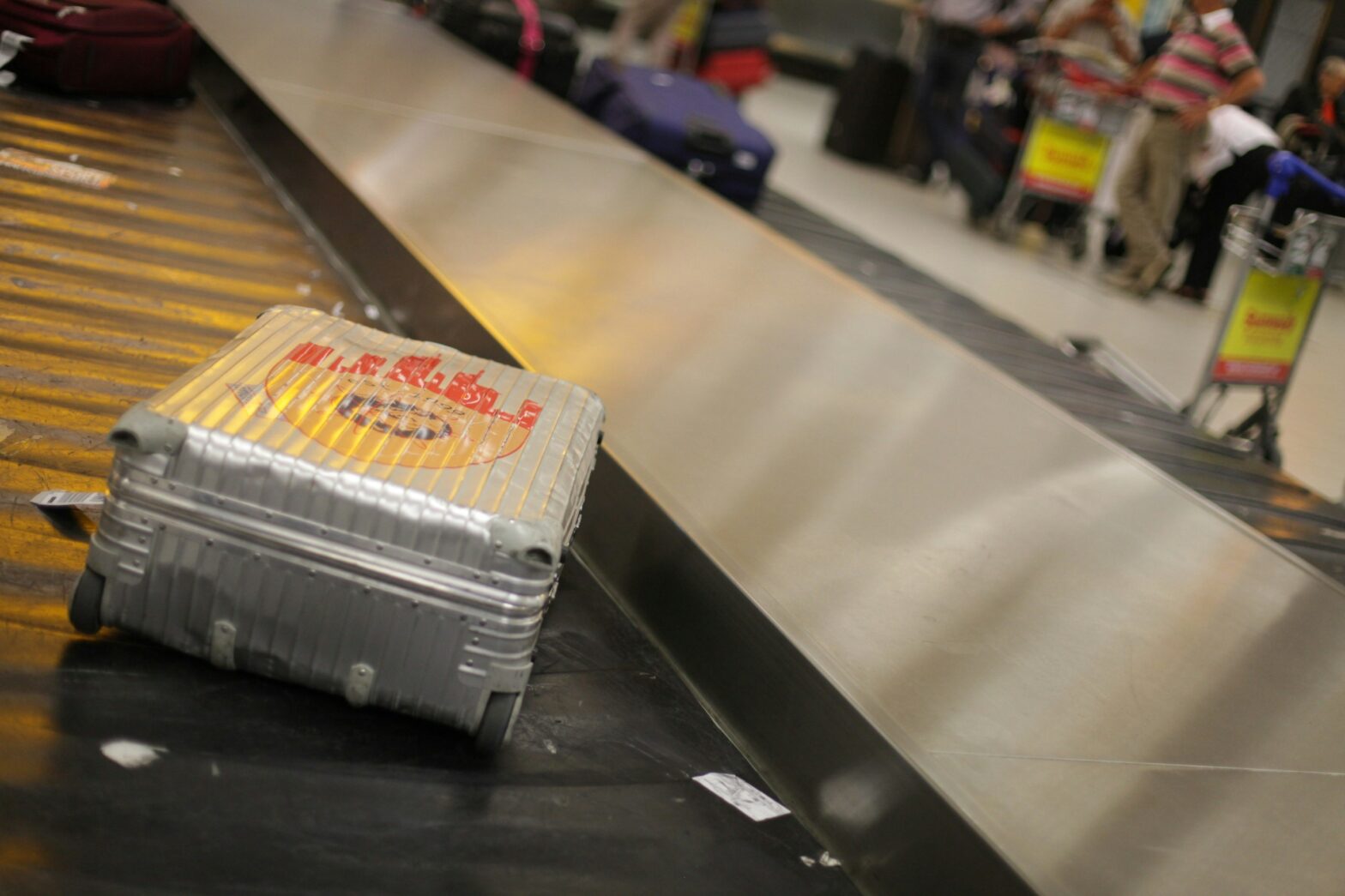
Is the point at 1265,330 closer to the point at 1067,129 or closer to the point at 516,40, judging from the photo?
the point at 1067,129

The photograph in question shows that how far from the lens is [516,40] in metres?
6.91

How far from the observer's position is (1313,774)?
1.75 metres

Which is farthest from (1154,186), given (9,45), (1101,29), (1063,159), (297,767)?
(297,767)

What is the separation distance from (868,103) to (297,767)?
8.92 m

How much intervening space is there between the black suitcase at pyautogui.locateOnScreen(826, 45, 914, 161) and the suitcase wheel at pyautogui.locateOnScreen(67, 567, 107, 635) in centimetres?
884

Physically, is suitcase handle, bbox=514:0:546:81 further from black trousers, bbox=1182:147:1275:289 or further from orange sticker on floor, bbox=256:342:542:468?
orange sticker on floor, bbox=256:342:542:468

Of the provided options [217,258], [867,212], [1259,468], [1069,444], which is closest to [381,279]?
[217,258]

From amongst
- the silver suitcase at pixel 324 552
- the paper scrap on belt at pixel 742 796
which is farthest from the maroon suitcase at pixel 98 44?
the paper scrap on belt at pixel 742 796

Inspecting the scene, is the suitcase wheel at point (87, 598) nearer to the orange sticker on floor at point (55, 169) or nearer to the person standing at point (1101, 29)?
the orange sticker on floor at point (55, 169)

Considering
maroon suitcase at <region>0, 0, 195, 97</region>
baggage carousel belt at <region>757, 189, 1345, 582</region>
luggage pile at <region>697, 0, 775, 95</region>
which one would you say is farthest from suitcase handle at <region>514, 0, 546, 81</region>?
maroon suitcase at <region>0, 0, 195, 97</region>

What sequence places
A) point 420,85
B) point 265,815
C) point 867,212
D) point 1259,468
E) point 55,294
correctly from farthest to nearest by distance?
point 867,212
point 420,85
point 1259,468
point 55,294
point 265,815

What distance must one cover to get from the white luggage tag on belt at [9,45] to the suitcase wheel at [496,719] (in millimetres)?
3072

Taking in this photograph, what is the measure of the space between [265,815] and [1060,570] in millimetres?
1383

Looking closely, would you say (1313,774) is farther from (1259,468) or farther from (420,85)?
(420,85)
